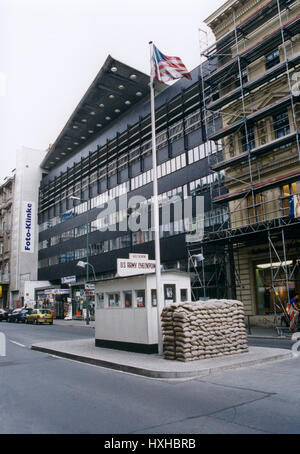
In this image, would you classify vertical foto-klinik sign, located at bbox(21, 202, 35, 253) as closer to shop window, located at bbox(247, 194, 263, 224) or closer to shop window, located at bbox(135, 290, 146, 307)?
shop window, located at bbox(247, 194, 263, 224)

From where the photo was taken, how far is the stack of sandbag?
34.9 feet

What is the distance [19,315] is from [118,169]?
19.0 meters

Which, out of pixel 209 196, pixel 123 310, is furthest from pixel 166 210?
pixel 123 310

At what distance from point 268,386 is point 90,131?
46.1 meters

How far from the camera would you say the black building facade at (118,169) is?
31.2m

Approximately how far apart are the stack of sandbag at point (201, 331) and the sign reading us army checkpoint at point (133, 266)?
2.02 m

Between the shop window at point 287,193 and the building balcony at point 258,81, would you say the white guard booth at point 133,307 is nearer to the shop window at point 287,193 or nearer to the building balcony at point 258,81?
the shop window at point 287,193

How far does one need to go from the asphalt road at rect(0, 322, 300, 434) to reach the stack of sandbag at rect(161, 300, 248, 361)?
4.84 ft

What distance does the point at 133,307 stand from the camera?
13.0 metres

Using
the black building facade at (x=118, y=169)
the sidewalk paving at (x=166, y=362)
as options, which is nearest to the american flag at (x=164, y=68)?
the sidewalk paving at (x=166, y=362)

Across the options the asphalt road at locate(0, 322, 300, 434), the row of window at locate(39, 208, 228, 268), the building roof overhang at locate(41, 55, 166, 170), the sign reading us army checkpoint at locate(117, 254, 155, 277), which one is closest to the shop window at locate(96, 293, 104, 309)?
the sign reading us army checkpoint at locate(117, 254, 155, 277)

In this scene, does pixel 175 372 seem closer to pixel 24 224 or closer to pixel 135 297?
pixel 135 297

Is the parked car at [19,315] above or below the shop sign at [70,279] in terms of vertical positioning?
below
